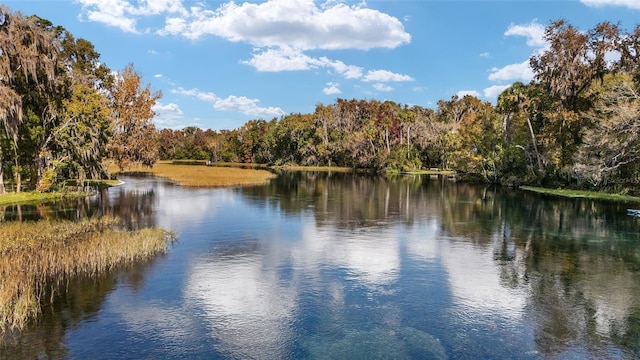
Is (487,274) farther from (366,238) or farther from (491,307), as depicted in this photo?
(366,238)

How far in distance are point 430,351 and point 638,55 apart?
4719 centimetres

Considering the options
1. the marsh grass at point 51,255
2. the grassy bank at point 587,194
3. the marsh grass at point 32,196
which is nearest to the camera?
the marsh grass at point 51,255

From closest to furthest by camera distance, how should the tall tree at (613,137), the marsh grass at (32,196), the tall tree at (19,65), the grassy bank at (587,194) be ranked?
1. the tall tree at (19,65)
2. the marsh grass at (32,196)
3. the tall tree at (613,137)
4. the grassy bank at (587,194)

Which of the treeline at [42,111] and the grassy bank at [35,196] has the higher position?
the treeline at [42,111]

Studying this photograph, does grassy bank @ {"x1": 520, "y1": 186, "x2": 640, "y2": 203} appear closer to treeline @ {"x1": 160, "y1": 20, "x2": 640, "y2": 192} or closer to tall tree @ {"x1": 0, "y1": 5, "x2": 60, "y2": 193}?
treeline @ {"x1": 160, "y1": 20, "x2": 640, "y2": 192}

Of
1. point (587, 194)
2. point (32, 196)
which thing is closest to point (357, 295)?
point (32, 196)

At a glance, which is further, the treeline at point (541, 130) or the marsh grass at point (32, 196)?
the treeline at point (541, 130)

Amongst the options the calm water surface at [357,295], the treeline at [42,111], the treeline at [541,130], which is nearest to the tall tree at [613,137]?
the treeline at [541,130]

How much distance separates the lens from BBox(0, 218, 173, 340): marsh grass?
1359 cm

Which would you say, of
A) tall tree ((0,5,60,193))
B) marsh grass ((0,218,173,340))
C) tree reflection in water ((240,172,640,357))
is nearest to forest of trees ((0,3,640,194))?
tall tree ((0,5,60,193))

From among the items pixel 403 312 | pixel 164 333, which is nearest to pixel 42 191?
pixel 164 333

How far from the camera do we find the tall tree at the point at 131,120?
61844mm

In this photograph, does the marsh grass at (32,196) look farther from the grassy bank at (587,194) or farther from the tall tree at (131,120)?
the grassy bank at (587,194)

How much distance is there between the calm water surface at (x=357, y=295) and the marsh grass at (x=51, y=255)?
697 millimetres
